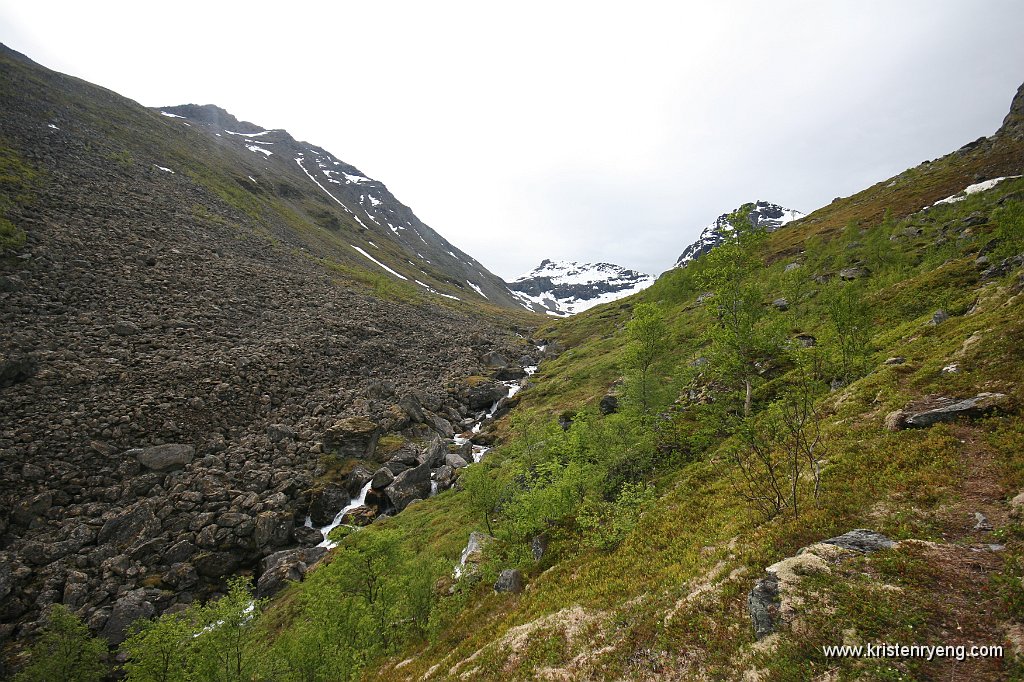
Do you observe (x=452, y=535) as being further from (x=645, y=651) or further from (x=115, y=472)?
(x=115, y=472)

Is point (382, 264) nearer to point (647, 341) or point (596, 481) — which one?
point (647, 341)

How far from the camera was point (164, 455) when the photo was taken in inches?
1262

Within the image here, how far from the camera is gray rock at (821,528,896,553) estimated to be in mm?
8469

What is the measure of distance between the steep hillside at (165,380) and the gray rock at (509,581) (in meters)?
21.7

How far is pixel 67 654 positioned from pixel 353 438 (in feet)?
74.1

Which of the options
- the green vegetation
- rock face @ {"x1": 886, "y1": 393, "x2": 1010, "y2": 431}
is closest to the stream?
rock face @ {"x1": 886, "y1": 393, "x2": 1010, "y2": 431}

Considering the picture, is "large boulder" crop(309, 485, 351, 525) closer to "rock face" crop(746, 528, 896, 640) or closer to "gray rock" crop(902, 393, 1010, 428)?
"rock face" crop(746, 528, 896, 640)

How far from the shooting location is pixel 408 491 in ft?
118

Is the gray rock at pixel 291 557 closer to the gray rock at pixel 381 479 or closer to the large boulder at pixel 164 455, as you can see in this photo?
the gray rock at pixel 381 479

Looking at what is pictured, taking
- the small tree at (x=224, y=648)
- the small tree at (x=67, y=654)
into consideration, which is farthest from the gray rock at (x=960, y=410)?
the small tree at (x=67, y=654)

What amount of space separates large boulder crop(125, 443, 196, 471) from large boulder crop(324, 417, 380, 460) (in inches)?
427

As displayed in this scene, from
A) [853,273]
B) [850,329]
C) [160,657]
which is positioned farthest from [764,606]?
[853,273]

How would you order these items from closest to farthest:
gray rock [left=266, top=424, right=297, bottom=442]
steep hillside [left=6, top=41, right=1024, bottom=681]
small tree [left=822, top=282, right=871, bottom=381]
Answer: steep hillside [left=6, top=41, right=1024, bottom=681] → small tree [left=822, top=282, right=871, bottom=381] → gray rock [left=266, top=424, right=297, bottom=442]

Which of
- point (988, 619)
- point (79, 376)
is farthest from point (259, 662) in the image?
point (79, 376)
